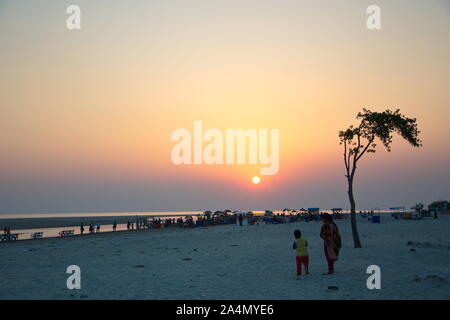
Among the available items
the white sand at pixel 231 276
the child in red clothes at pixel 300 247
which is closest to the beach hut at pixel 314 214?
the white sand at pixel 231 276

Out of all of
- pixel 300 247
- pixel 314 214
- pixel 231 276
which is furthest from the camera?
pixel 314 214

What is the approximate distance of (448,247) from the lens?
68.2ft

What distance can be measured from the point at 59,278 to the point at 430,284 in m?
13.1

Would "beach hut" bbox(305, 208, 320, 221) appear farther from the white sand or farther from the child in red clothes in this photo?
the child in red clothes

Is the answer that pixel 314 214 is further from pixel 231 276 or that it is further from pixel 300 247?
pixel 300 247

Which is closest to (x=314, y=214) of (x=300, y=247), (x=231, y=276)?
(x=231, y=276)

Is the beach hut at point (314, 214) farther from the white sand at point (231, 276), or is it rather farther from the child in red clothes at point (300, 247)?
the child in red clothes at point (300, 247)

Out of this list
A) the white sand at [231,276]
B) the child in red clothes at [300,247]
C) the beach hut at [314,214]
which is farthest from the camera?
the beach hut at [314,214]

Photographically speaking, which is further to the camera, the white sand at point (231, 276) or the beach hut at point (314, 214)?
the beach hut at point (314, 214)

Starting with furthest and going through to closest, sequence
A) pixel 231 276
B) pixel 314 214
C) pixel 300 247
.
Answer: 1. pixel 314 214
2. pixel 231 276
3. pixel 300 247

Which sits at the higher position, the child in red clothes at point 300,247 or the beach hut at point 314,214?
the child in red clothes at point 300,247

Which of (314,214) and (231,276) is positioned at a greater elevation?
(231,276)
